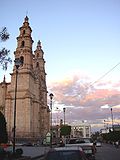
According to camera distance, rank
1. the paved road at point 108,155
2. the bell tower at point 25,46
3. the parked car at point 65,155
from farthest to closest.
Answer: the bell tower at point 25,46 → the paved road at point 108,155 → the parked car at point 65,155

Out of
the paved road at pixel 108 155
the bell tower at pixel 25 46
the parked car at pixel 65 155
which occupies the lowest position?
the paved road at pixel 108 155

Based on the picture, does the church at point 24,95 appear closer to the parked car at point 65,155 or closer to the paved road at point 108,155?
the paved road at point 108,155

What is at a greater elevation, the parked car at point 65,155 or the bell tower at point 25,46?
the bell tower at point 25,46

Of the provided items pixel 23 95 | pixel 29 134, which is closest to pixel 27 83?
pixel 23 95

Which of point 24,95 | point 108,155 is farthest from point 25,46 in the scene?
point 108,155

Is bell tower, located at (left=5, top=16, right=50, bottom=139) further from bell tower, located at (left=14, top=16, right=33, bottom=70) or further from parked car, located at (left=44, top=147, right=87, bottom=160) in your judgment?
parked car, located at (left=44, top=147, right=87, bottom=160)

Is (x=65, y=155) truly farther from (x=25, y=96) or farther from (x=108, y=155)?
(x=25, y=96)

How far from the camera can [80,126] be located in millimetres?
176500

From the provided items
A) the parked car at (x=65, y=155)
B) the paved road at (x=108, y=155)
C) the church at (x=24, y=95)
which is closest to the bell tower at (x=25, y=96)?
the church at (x=24, y=95)

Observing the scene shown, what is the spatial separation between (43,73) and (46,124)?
2159 centimetres

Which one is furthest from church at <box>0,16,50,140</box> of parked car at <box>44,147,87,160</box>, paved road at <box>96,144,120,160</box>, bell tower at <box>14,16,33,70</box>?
parked car at <box>44,147,87,160</box>

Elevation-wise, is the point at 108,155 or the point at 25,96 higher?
the point at 25,96

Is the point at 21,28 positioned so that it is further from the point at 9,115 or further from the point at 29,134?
the point at 29,134

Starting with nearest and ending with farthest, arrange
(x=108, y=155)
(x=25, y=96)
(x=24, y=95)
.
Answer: (x=108, y=155)
(x=25, y=96)
(x=24, y=95)
